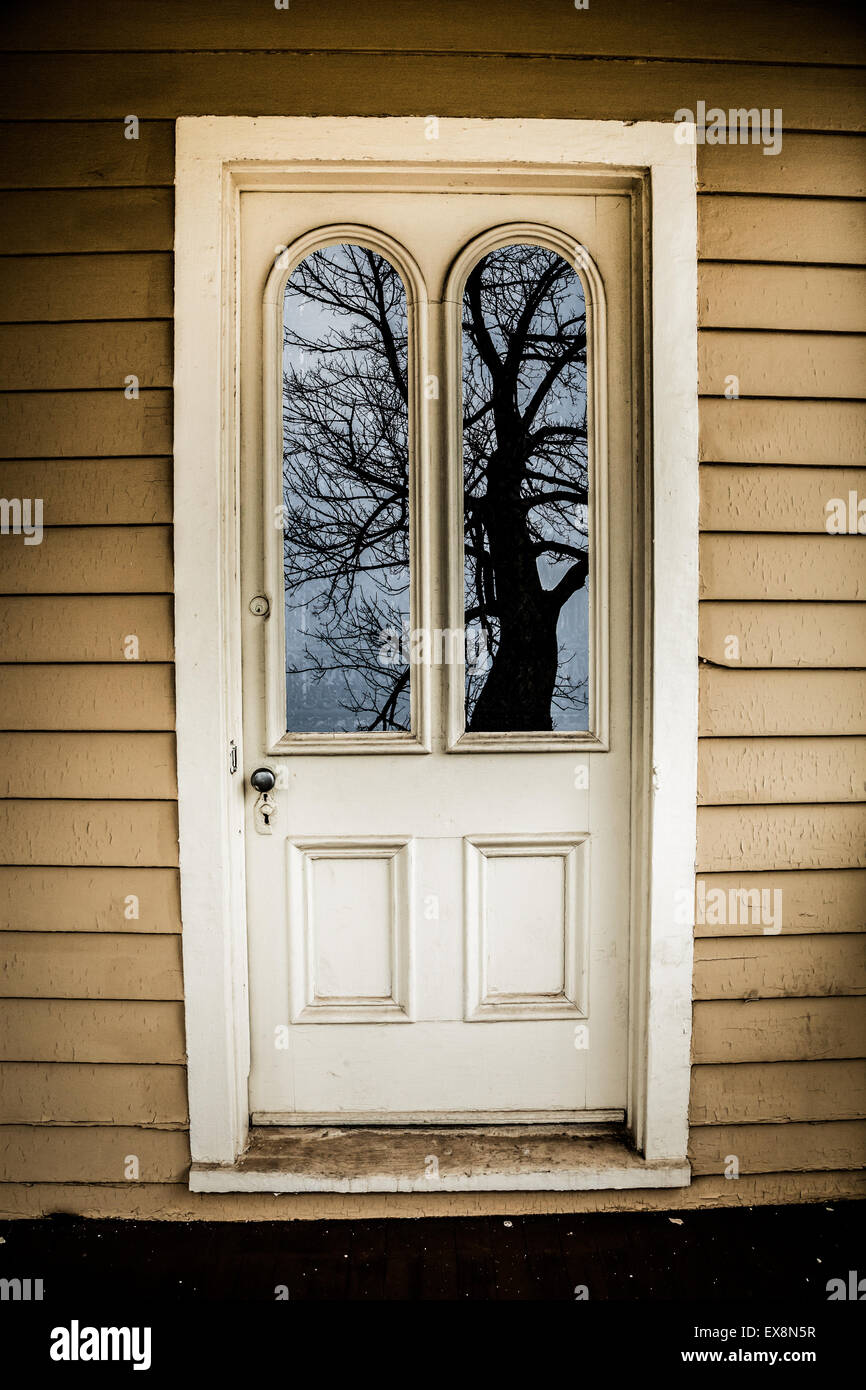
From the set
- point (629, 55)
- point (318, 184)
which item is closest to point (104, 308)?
point (318, 184)

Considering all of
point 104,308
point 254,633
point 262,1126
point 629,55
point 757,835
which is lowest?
point 262,1126

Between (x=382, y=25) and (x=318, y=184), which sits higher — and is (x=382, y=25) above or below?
above

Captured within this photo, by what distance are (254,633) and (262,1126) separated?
3.96 ft

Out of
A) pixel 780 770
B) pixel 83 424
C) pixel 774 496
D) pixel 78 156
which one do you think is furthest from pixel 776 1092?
pixel 78 156

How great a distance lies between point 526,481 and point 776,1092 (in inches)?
62.1

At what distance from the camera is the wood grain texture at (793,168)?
1827 mm

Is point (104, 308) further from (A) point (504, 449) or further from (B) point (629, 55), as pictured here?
(B) point (629, 55)

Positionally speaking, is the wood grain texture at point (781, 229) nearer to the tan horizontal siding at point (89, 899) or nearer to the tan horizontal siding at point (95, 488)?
the tan horizontal siding at point (95, 488)

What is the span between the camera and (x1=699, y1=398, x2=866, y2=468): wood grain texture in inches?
72.7

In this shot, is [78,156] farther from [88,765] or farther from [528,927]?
[528,927]

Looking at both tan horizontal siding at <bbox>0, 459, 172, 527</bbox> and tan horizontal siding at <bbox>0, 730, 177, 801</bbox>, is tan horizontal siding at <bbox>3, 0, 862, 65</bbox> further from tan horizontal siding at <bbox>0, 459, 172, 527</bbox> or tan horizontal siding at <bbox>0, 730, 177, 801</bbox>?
tan horizontal siding at <bbox>0, 730, 177, 801</bbox>

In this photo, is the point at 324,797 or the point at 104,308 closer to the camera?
the point at 104,308

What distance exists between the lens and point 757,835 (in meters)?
1.91

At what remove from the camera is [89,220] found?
5.91 feet
